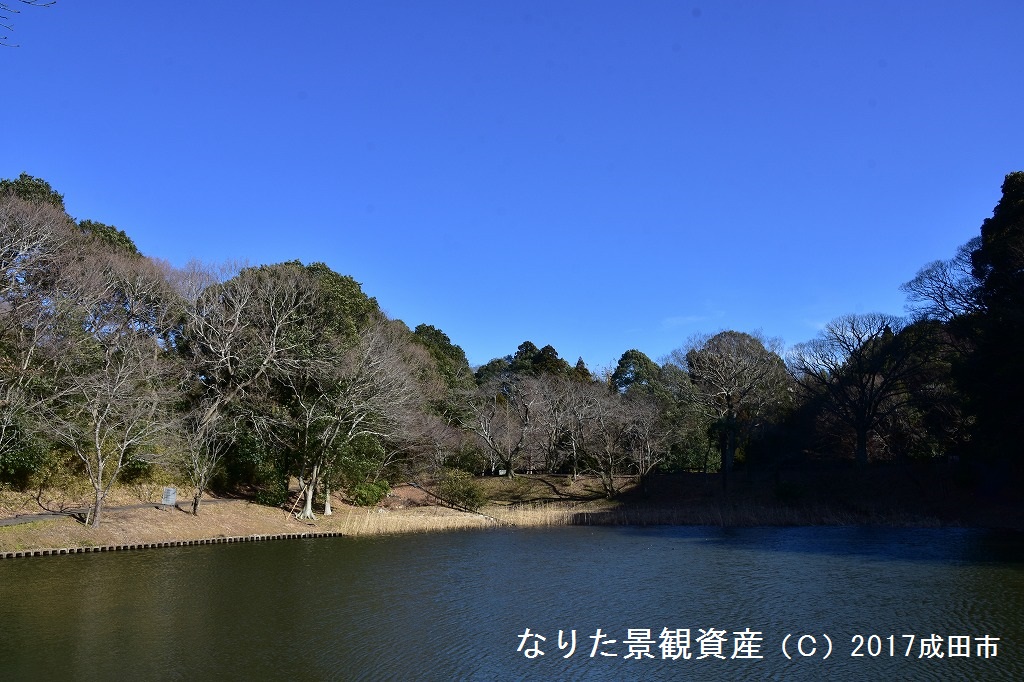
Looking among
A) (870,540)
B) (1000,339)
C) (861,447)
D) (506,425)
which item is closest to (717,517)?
(870,540)

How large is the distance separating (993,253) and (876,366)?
9615 mm

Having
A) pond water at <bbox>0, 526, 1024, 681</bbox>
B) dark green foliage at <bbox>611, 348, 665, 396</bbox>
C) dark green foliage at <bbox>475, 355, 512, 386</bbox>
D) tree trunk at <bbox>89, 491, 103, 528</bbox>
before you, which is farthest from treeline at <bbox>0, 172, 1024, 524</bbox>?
dark green foliage at <bbox>475, 355, 512, 386</bbox>

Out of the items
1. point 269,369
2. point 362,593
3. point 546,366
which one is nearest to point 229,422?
point 269,369

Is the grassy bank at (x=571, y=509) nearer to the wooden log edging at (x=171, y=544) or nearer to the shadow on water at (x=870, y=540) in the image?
the wooden log edging at (x=171, y=544)

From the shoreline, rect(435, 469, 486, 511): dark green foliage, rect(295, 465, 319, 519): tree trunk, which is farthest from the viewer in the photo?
rect(435, 469, 486, 511): dark green foliage

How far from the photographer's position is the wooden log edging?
58.8ft

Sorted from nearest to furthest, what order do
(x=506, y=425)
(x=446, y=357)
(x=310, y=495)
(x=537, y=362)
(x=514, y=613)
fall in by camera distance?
(x=514, y=613)
(x=310, y=495)
(x=506, y=425)
(x=446, y=357)
(x=537, y=362)

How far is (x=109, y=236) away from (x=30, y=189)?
3220 mm

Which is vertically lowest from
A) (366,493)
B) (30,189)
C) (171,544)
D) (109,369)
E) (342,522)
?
(171,544)

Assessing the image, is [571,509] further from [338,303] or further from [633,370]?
[633,370]

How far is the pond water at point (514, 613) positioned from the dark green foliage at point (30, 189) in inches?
640

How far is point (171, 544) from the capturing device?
2128 cm

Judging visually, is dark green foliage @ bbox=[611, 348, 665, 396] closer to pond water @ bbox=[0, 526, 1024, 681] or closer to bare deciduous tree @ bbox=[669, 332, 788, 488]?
bare deciduous tree @ bbox=[669, 332, 788, 488]

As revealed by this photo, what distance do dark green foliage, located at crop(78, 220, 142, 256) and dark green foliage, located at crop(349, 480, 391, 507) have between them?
45.7 ft
